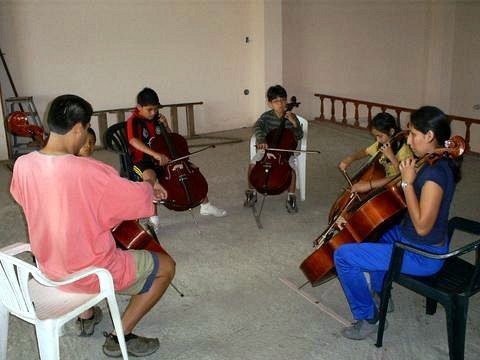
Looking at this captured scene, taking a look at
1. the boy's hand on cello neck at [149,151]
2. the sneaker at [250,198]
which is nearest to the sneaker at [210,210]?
the sneaker at [250,198]

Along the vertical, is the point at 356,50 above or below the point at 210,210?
above

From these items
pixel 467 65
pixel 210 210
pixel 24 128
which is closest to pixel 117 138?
pixel 210 210

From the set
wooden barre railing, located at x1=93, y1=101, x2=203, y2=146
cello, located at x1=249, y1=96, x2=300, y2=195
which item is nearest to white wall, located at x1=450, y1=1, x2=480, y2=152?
wooden barre railing, located at x1=93, y1=101, x2=203, y2=146

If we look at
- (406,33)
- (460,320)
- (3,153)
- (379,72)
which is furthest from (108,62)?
(460,320)

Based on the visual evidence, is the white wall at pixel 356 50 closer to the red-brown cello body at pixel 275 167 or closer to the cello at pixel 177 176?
the red-brown cello body at pixel 275 167

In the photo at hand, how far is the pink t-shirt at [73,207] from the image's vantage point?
1764mm

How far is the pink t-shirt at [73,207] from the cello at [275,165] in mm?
1842

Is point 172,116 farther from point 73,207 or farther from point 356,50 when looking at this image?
point 73,207

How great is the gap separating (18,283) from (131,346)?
0.62 m

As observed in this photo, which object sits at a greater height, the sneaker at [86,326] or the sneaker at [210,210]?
the sneaker at [210,210]

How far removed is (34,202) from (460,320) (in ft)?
5.25

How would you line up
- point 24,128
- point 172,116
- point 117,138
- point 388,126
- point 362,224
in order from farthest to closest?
point 172,116, point 117,138, point 388,126, point 24,128, point 362,224

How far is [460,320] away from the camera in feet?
6.20

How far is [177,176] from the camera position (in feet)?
11.1
